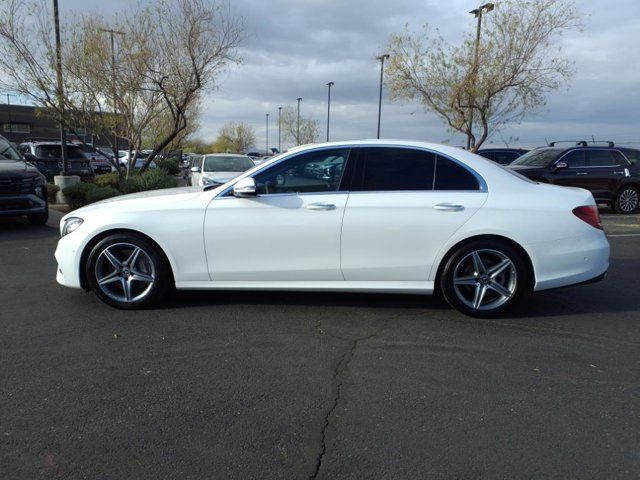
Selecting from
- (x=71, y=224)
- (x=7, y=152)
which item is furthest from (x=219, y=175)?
(x=71, y=224)

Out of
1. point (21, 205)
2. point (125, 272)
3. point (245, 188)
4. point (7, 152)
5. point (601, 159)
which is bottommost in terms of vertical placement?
point (125, 272)

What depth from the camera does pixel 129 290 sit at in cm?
499

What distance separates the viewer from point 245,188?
4.76 metres

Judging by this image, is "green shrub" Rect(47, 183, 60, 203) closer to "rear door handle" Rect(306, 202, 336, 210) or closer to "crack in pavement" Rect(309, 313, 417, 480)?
"rear door handle" Rect(306, 202, 336, 210)

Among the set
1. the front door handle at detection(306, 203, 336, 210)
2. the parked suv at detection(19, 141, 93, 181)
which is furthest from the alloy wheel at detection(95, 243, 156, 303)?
the parked suv at detection(19, 141, 93, 181)

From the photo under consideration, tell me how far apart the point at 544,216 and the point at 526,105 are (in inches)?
679

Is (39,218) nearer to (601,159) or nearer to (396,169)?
(396,169)

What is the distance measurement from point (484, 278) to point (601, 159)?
11.1 m

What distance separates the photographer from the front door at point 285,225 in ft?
15.7

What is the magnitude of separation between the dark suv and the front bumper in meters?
11.0

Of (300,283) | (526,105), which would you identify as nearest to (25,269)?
(300,283)

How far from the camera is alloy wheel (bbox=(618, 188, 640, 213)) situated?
1396cm

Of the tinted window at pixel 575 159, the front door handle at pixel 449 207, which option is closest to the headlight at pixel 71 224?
the front door handle at pixel 449 207

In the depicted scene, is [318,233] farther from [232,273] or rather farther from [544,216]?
[544,216]
